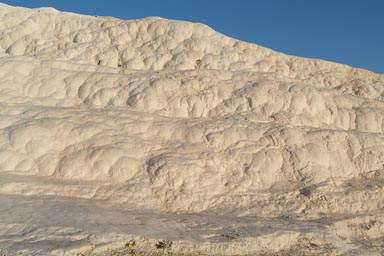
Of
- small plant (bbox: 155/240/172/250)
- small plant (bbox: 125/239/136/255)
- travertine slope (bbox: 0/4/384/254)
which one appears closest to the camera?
small plant (bbox: 125/239/136/255)

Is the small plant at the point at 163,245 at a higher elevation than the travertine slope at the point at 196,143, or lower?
lower

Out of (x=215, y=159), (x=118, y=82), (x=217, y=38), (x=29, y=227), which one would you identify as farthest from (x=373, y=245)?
(x=217, y=38)

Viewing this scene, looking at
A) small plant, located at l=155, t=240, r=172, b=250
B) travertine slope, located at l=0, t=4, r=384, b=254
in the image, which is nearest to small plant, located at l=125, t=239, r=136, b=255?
small plant, located at l=155, t=240, r=172, b=250

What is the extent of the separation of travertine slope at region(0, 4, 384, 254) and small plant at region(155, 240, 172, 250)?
3.17ft

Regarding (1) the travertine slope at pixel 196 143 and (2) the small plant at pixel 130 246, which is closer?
(2) the small plant at pixel 130 246

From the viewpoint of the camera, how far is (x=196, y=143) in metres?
16.5

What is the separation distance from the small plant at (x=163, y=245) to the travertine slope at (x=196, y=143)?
0.97 m

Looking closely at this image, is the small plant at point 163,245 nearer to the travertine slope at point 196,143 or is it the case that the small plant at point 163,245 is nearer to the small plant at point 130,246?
the small plant at point 130,246

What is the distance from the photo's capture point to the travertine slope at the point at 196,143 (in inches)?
538

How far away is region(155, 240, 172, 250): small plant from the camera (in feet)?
34.0

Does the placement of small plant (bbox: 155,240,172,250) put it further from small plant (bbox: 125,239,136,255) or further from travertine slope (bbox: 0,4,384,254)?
travertine slope (bbox: 0,4,384,254)

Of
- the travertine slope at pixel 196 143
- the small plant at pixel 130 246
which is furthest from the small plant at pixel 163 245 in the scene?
the travertine slope at pixel 196 143

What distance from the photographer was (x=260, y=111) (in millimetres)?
19031

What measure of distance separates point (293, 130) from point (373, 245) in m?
6.20
